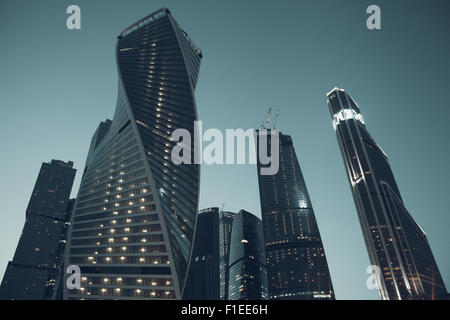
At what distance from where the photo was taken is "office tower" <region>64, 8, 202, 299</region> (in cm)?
10475

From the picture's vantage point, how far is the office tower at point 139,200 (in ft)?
344

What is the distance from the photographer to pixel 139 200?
122m
